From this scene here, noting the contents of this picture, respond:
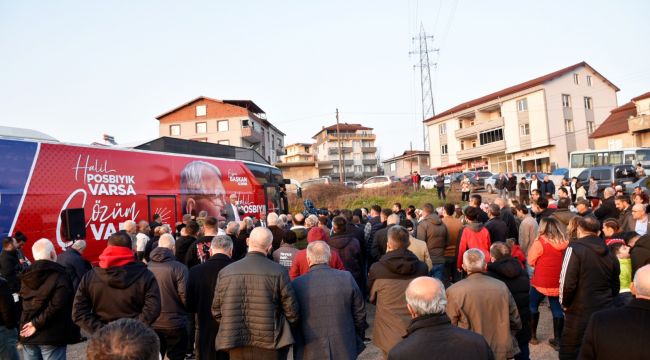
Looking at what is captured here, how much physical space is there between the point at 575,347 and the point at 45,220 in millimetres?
9600

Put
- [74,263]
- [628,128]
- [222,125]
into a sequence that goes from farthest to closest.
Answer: [222,125] < [628,128] < [74,263]

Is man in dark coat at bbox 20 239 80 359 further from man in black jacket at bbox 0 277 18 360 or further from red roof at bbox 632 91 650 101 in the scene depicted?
red roof at bbox 632 91 650 101

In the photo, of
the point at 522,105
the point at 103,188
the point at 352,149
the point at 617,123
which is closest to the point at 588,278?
the point at 103,188

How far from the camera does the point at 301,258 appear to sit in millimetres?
5590

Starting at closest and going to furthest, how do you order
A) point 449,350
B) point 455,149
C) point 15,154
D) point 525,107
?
point 449,350, point 15,154, point 525,107, point 455,149

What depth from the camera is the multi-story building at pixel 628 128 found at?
→ 39.0 m

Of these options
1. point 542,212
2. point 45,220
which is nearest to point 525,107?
point 542,212

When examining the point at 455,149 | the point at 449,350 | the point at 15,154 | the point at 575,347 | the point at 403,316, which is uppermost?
the point at 455,149

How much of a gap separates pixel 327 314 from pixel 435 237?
460cm

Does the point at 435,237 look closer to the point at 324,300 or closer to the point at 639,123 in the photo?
the point at 324,300

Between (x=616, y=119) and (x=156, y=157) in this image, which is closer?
(x=156, y=157)

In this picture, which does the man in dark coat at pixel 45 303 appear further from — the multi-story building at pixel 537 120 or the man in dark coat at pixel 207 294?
the multi-story building at pixel 537 120

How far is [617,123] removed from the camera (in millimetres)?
42469

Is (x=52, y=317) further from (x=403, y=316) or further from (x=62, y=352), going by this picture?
(x=403, y=316)
